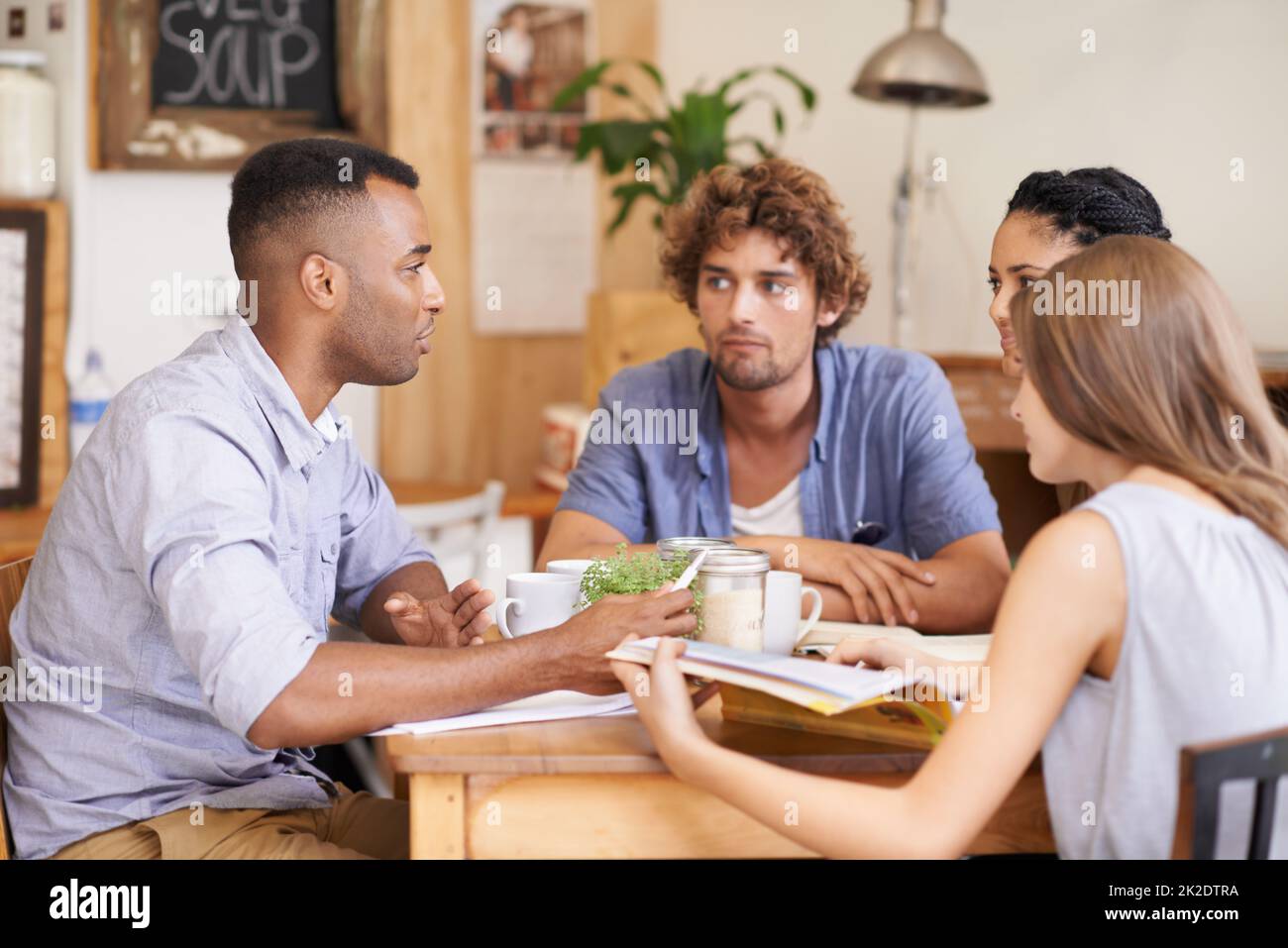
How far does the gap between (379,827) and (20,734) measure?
41 cm

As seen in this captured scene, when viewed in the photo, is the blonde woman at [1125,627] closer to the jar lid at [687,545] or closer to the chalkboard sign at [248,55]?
the jar lid at [687,545]

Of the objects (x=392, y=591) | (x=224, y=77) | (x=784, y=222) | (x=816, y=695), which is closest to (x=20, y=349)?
(x=224, y=77)

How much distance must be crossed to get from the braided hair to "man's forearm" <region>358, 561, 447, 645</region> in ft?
3.27

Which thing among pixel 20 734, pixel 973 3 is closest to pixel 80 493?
pixel 20 734

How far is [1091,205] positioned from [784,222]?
0.57 m

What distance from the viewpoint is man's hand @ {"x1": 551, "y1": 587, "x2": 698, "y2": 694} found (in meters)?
1.31

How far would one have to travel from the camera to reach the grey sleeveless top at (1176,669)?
44.7 inches

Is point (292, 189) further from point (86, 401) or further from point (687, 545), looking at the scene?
point (86, 401)

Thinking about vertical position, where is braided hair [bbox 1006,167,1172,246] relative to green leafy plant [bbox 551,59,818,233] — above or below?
below

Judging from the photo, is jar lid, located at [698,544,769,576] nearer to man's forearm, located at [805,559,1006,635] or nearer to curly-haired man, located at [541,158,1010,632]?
man's forearm, located at [805,559,1006,635]

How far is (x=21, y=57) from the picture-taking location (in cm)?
307

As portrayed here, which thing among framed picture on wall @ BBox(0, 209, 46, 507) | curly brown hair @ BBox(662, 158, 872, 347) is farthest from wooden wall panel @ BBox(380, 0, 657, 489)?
curly brown hair @ BBox(662, 158, 872, 347)
